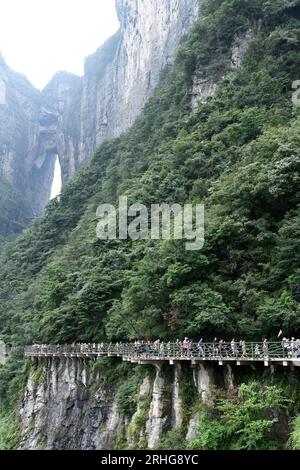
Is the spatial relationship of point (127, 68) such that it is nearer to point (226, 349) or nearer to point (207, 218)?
point (207, 218)

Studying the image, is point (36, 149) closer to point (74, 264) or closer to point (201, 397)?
point (74, 264)

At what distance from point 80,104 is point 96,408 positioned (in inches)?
4369

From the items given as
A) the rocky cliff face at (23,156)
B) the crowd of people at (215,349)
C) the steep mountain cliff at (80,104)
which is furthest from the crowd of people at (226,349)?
the rocky cliff face at (23,156)

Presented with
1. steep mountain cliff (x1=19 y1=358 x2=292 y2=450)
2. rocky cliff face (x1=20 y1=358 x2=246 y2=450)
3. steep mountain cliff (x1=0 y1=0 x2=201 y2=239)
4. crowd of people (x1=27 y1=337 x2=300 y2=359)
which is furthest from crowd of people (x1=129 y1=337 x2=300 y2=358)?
steep mountain cliff (x1=0 y1=0 x2=201 y2=239)

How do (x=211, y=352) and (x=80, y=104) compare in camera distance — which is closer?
(x=211, y=352)

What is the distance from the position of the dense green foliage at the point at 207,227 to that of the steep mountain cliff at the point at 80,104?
22402 mm

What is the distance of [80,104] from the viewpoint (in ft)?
413

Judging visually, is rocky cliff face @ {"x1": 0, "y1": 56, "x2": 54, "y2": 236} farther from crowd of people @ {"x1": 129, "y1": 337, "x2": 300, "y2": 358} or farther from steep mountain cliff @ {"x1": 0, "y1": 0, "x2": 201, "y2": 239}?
crowd of people @ {"x1": 129, "y1": 337, "x2": 300, "y2": 358}

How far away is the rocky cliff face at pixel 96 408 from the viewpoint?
57.6 ft

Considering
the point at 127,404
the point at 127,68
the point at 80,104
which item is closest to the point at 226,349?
the point at 127,404

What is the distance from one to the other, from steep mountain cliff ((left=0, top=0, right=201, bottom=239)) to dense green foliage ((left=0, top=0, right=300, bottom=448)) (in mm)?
22402

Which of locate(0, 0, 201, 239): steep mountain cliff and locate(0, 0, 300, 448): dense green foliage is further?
locate(0, 0, 201, 239): steep mountain cliff

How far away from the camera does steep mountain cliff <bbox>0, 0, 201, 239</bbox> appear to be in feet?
257
